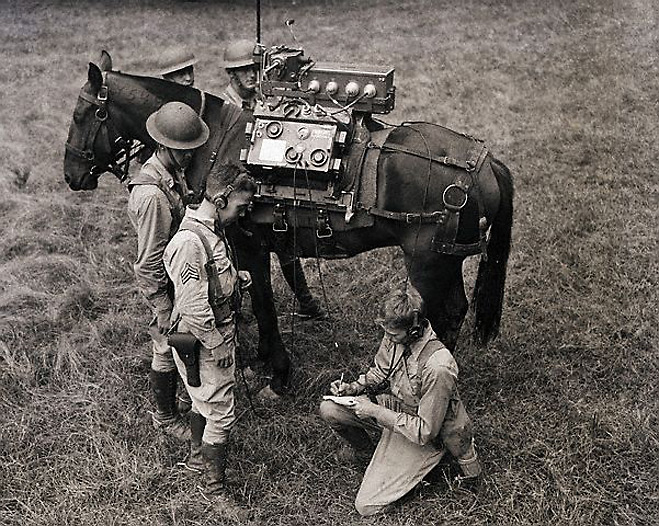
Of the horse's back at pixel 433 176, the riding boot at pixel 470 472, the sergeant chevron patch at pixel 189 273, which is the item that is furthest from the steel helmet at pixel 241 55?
the riding boot at pixel 470 472

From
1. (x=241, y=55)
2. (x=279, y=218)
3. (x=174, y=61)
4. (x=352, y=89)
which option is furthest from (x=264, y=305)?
(x=241, y=55)

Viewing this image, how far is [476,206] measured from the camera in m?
5.14

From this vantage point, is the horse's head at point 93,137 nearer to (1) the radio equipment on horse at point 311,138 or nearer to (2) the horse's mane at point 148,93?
(2) the horse's mane at point 148,93

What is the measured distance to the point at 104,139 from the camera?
5719 millimetres

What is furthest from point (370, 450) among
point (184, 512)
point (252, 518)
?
point (184, 512)

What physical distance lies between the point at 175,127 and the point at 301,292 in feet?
8.36

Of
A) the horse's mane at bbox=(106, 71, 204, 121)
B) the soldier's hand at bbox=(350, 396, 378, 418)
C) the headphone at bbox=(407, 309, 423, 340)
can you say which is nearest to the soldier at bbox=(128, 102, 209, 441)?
the horse's mane at bbox=(106, 71, 204, 121)

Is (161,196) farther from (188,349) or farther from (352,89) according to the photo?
(352,89)

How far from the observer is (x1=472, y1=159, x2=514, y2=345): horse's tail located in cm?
538

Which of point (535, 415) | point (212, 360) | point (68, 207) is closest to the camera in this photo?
point (212, 360)

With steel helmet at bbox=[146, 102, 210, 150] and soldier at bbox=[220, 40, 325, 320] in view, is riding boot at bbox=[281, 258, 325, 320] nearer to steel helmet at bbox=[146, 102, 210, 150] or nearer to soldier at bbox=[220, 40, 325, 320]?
soldier at bbox=[220, 40, 325, 320]

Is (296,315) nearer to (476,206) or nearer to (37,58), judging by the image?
(476,206)

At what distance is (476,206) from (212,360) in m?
2.11

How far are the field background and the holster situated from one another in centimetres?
100
